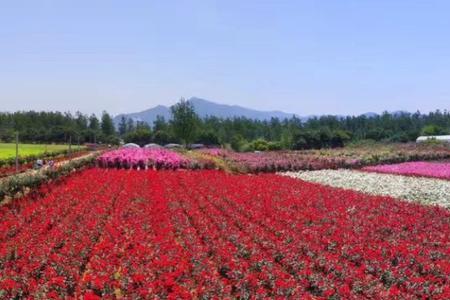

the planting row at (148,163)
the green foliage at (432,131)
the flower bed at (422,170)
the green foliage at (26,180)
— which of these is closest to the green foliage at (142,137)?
the green foliage at (432,131)

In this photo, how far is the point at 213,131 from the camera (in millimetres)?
78062

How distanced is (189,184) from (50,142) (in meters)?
64.6

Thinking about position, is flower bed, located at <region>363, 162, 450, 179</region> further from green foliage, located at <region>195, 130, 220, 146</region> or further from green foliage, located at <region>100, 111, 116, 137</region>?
green foliage, located at <region>100, 111, 116, 137</region>

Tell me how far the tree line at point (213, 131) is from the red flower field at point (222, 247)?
106 ft

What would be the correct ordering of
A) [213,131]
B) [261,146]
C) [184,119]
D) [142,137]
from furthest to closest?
[142,137]
[213,131]
[261,146]
[184,119]

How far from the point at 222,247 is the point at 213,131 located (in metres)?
69.8

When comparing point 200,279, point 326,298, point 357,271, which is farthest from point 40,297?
point 357,271

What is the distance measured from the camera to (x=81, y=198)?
14.4m

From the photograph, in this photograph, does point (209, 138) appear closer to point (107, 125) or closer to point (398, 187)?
point (107, 125)

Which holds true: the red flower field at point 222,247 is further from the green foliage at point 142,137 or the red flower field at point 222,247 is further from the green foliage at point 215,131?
the green foliage at point 142,137

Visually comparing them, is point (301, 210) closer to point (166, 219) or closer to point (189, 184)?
point (166, 219)

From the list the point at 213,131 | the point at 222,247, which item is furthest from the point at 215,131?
the point at 222,247

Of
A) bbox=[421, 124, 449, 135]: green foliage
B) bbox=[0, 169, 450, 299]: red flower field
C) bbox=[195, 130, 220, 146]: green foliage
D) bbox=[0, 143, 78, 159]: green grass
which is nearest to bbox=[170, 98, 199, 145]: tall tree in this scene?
bbox=[0, 143, 78, 159]: green grass

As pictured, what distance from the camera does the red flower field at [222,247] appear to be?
21.1 ft
